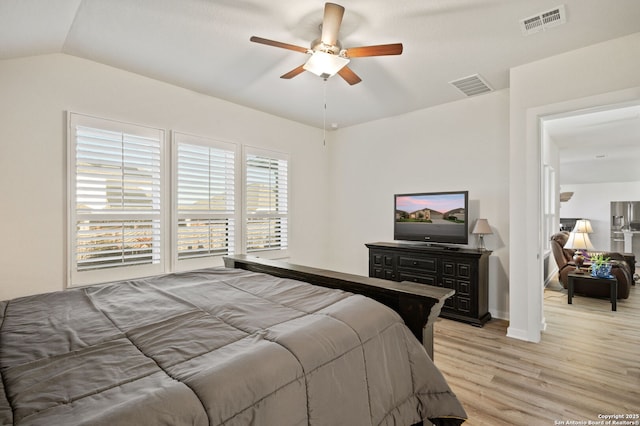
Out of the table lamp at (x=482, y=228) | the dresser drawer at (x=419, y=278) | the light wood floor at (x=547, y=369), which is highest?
the table lamp at (x=482, y=228)

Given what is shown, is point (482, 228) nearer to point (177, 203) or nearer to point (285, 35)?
point (285, 35)

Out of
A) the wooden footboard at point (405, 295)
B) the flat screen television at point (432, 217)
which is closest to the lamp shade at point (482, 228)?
the flat screen television at point (432, 217)

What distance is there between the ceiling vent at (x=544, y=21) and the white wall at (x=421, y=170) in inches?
53.7

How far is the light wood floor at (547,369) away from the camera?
6.89 ft

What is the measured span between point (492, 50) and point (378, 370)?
3048 mm

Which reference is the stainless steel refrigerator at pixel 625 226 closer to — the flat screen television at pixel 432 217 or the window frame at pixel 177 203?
the flat screen television at pixel 432 217

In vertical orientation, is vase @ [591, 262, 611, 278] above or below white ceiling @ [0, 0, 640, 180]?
below

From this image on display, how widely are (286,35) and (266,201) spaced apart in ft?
8.23

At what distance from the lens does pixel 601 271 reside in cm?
445

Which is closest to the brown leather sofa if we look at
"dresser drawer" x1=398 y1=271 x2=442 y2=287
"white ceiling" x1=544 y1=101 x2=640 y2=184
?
"white ceiling" x1=544 y1=101 x2=640 y2=184

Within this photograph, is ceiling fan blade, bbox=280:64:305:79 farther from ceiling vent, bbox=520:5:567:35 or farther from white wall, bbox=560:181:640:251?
white wall, bbox=560:181:640:251

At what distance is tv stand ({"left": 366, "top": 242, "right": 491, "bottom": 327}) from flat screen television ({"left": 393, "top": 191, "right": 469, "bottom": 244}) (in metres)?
0.17

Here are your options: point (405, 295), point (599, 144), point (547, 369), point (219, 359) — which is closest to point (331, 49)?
point (405, 295)

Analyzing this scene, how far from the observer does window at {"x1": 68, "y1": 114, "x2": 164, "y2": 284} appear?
3049mm
